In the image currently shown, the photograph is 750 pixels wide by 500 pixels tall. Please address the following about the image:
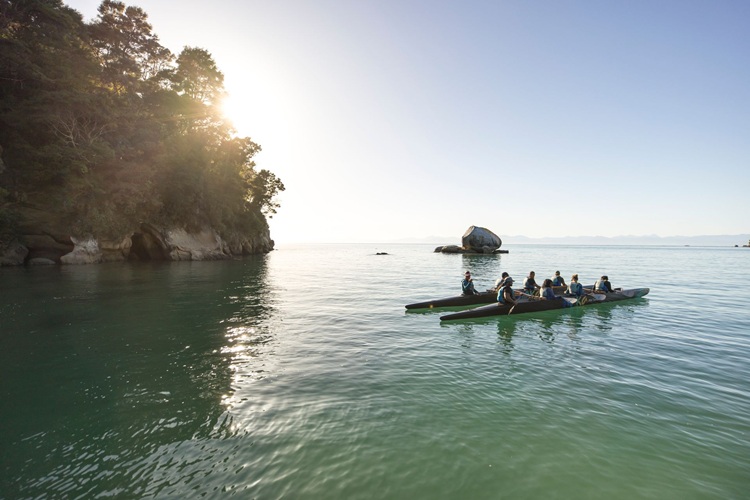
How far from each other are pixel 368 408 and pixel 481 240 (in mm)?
83546

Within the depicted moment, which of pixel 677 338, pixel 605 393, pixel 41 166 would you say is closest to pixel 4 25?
pixel 41 166

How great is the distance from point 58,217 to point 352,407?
144 ft

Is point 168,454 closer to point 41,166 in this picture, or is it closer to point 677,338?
point 677,338

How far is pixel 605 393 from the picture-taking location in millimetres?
7941

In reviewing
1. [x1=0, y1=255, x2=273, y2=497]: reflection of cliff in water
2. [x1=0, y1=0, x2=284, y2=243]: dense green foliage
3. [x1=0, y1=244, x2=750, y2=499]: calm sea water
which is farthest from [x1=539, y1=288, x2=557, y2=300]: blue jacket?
[x1=0, y1=0, x2=284, y2=243]: dense green foliage

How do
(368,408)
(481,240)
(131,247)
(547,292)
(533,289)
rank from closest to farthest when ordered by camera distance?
(368,408), (547,292), (533,289), (131,247), (481,240)

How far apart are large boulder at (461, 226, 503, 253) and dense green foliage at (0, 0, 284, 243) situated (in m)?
57.4

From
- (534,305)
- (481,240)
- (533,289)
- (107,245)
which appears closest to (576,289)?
(533,289)

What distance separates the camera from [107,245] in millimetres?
41625

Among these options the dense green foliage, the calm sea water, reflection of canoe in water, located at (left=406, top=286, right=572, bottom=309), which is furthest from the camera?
the dense green foliage

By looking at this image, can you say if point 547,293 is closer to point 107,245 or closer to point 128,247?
point 107,245

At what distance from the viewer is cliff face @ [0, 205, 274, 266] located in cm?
3456

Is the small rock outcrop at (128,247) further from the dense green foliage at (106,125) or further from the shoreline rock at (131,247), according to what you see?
the dense green foliage at (106,125)

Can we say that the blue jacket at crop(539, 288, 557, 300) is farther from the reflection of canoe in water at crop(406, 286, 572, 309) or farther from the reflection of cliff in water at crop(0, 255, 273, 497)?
the reflection of cliff in water at crop(0, 255, 273, 497)
